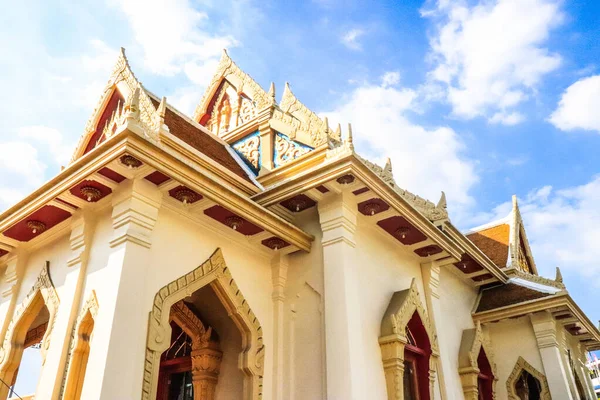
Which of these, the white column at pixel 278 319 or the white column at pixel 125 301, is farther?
the white column at pixel 278 319

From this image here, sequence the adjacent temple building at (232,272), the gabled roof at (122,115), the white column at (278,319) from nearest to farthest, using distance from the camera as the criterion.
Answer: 1. the adjacent temple building at (232,272)
2. the white column at (278,319)
3. the gabled roof at (122,115)

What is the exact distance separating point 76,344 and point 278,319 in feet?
7.08

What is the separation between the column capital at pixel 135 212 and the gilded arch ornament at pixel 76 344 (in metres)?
0.58

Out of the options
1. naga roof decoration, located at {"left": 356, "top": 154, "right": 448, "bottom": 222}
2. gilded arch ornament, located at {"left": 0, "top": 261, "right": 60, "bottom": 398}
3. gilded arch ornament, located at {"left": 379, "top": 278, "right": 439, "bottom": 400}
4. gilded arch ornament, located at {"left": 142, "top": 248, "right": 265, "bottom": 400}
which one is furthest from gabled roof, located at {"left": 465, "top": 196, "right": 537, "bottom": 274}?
gilded arch ornament, located at {"left": 0, "top": 261, "right": 60, "bottom": 398}

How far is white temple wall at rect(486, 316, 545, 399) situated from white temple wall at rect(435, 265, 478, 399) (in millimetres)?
681

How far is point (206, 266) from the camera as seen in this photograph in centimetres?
536

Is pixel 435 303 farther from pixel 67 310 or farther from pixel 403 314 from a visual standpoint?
pixel 67 310

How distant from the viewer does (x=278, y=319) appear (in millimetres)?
5949

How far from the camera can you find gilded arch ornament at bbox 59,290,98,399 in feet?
14.9

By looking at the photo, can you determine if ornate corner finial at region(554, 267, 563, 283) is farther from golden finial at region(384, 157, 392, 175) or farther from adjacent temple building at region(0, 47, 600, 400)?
golden finial at region(384, 157, 392, 175)

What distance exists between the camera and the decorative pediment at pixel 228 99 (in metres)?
8.52

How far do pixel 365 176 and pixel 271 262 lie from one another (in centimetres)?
164

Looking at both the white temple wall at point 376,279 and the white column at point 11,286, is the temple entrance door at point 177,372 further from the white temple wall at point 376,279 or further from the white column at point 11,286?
the white temple wall at point 376,279

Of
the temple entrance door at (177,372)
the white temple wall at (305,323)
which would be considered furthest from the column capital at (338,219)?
the temple entrance door at (177,372)
